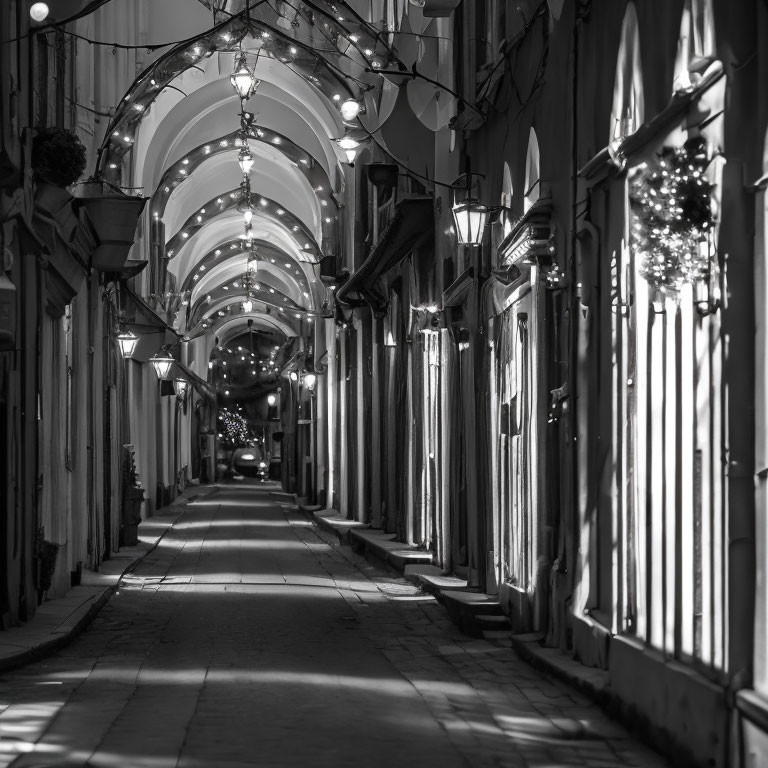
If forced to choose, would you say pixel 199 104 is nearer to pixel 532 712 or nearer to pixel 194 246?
pixel 194 246

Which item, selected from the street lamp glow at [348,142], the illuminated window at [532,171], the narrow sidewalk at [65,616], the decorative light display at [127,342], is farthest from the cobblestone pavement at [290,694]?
the decorative light display at [127,342]

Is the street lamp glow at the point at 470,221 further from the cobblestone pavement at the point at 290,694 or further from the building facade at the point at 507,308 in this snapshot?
the cobblestone pavement at the point at 290,694

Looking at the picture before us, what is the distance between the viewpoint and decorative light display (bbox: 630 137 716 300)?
20.6 feet

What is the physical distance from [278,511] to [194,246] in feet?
35.8

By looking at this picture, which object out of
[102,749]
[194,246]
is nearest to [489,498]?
[102,749]

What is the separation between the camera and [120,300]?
22422mm

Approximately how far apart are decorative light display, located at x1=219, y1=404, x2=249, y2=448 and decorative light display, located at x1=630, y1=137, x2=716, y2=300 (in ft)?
224

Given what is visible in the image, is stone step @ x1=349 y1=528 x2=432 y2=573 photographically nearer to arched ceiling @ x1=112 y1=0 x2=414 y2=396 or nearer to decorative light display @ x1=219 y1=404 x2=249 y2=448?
arched ceiling @ x1=112 y1=0 x2=414 y2=396

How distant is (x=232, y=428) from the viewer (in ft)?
247

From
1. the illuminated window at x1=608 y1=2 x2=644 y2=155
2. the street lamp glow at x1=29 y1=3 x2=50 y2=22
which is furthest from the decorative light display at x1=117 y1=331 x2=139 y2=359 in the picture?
the illuminated window at x1=608 y1=2 x2=644 y2=155

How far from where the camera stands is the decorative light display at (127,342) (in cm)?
2170

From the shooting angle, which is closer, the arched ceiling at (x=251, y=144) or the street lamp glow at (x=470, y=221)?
the street lamp glow at (x=470, y=221)

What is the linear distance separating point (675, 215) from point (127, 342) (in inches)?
642

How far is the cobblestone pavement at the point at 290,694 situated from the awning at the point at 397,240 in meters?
5.17
